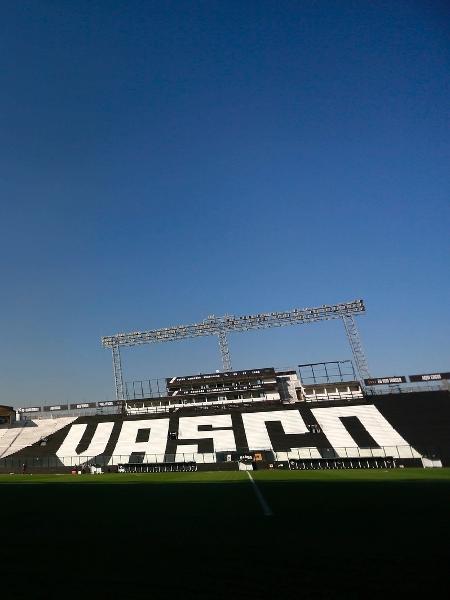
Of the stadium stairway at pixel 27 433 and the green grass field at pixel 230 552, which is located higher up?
the stadium stairway at pixel 27 433

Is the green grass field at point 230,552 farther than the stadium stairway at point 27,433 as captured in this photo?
No

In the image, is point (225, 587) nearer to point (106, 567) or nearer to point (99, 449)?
point (106, 567)

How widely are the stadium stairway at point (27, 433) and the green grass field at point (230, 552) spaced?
179 feet

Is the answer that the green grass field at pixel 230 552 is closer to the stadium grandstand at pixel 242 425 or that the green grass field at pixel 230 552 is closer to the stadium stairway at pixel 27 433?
the stadium grandstand at pixel 242 425

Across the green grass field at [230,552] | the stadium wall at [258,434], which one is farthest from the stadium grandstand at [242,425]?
the green grass field at [230,552]

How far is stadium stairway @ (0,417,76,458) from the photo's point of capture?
2274 inches

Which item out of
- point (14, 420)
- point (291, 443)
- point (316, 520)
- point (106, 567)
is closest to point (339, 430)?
point (291, 443)

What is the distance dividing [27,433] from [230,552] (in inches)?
2685

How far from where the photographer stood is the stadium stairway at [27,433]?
5775 cm

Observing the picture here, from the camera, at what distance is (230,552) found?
21.8 feet

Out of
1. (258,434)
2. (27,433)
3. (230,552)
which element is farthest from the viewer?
(27,433)

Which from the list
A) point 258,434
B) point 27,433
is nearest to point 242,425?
point 258,434

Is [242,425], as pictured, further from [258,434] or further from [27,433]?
[27,433]

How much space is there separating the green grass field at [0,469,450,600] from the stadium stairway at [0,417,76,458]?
54.7 meters
